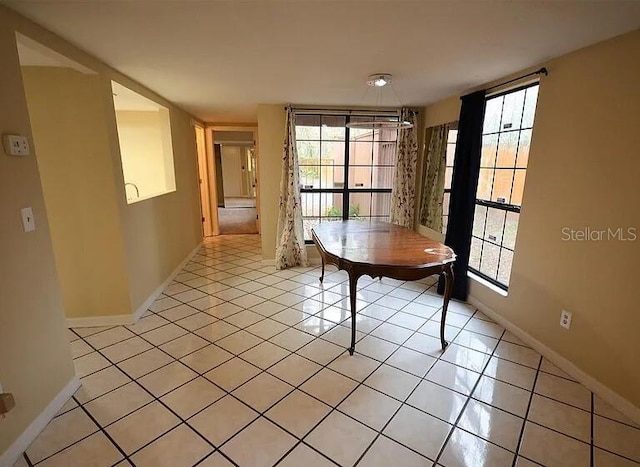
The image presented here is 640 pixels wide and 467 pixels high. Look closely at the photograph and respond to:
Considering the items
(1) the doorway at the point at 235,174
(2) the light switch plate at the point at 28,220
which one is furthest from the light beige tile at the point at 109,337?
(1) the doorway at the point at 235,174

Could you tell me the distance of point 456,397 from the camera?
1.93 m

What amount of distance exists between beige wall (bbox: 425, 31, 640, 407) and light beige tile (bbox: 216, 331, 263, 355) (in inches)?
87.0

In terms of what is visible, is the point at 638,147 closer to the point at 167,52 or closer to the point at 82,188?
the point at 167,52

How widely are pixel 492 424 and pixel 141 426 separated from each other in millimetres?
1909

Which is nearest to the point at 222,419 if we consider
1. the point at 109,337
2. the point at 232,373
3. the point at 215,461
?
the point at 215,461

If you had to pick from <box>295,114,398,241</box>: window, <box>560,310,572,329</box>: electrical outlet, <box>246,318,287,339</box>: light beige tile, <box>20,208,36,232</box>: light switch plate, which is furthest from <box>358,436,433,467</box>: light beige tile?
<box>295,114,398,241</box>: window

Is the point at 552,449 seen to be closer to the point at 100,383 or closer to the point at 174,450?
the point at 174,450

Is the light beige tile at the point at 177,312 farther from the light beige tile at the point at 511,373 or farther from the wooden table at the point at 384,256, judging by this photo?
the light beige tile at the point at 511,373

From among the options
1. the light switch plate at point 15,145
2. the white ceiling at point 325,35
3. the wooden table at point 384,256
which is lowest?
the wooden table at point 384,256

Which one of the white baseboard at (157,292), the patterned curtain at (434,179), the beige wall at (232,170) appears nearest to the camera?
the white baseboard at (157,292)

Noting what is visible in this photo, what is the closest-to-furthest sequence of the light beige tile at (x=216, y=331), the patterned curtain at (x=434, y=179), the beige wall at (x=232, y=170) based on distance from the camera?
the light beige tile at (x=216, y=331), the patterned curtain at (x=434, y=179), the beige wall at (x=232, y=170)

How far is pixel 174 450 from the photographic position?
157 centimetres

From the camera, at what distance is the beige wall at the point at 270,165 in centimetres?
407

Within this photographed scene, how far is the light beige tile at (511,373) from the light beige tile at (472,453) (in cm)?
63
